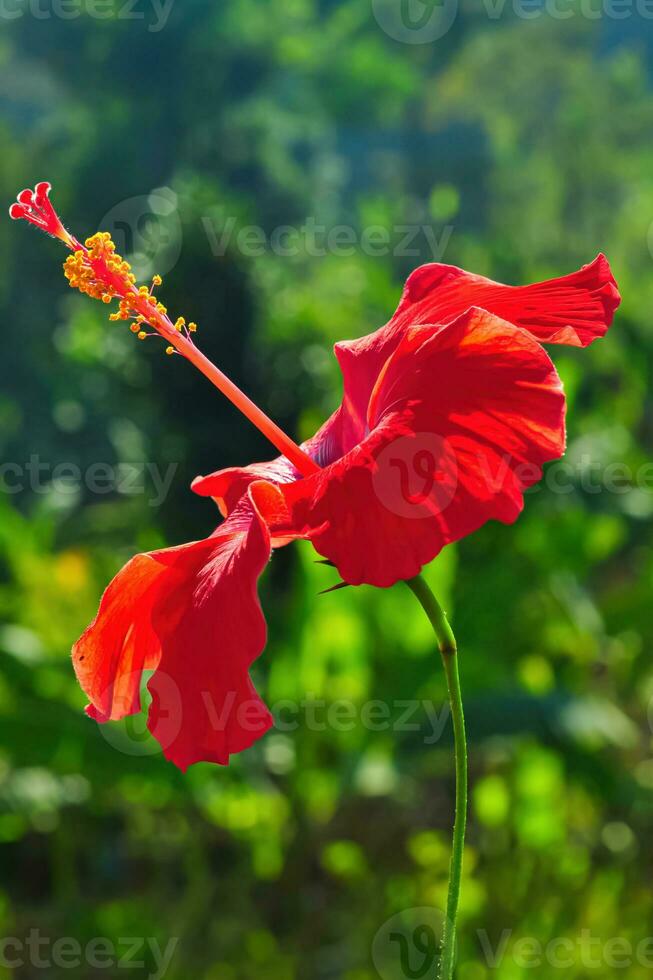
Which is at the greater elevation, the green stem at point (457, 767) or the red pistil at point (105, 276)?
the red pistil at point (105, 276)

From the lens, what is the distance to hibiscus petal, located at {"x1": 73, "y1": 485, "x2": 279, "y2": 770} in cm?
46

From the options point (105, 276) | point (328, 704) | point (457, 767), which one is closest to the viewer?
point (457, 767)

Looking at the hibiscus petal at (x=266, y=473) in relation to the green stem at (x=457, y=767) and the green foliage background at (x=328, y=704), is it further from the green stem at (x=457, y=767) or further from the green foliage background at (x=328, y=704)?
the green foliage background at (x=328, y=704)

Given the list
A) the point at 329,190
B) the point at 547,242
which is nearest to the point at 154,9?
the point at 329,190

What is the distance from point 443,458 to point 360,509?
4cm

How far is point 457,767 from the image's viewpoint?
431 millimetres

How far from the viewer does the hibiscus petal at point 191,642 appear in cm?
46

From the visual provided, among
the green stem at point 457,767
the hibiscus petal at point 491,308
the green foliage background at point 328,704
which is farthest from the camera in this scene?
the green foliage background at point 328,704

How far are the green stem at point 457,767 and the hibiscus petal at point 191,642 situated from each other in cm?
8

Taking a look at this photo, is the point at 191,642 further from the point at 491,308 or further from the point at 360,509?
the point at 491,308

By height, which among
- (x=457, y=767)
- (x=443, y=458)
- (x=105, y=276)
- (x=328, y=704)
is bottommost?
(x=328, y=704)

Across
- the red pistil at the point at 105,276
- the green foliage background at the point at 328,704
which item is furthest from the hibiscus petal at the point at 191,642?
the green foliage background at the point at 328,704

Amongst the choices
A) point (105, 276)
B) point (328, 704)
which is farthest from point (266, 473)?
point (328, 704)

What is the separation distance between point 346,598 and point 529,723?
0.44 metres
